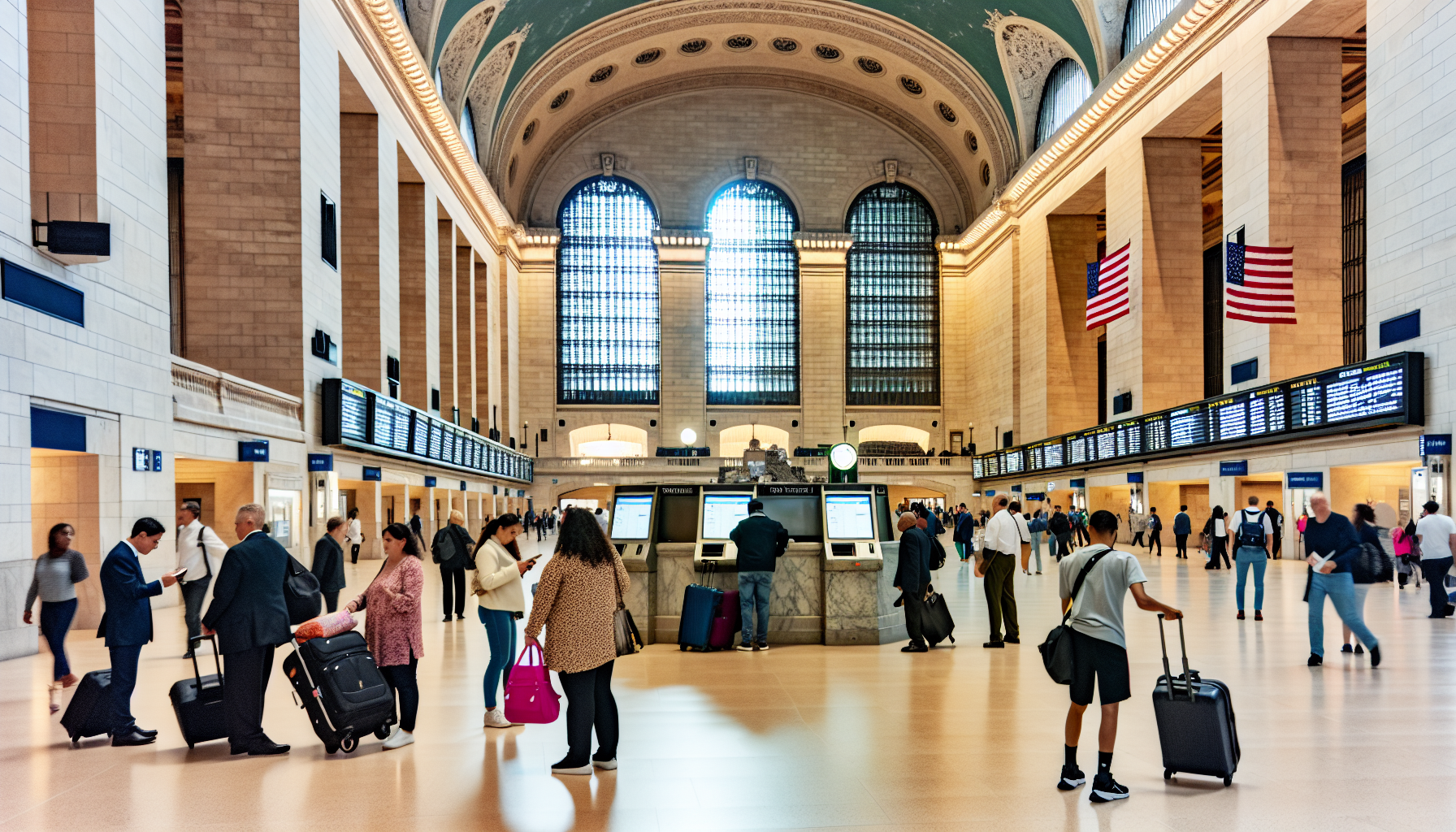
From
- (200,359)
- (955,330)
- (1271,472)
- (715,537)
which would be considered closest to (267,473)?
(200,359)

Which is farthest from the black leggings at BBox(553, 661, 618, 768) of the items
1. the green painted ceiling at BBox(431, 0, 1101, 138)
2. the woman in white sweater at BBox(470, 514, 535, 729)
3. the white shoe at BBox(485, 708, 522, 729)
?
the green painted ceiling at BBox(431, 0, 1101, 138)

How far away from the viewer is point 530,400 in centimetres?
4612

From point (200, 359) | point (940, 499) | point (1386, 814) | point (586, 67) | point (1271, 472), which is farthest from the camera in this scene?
point (940, 499)

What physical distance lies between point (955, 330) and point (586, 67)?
19465 millimetres

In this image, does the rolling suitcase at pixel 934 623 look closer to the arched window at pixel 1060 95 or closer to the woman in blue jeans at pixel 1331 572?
the woman in blue jeans at pixel 1331 572

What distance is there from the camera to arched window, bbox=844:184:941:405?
157 ft

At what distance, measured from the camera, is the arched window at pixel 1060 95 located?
107 ft

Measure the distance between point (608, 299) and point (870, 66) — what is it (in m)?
14.8

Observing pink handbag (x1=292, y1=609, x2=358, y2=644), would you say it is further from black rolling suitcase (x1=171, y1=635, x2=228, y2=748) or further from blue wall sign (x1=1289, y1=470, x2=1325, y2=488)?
blue wall sign (x1=1289, y1=470, x2=1325, y2=488)

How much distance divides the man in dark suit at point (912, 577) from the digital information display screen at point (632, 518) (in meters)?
2.41

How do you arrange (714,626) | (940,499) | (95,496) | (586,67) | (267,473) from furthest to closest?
(940,499), (586,67), (267,473), (95,496), (714,626)

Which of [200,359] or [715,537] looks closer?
[715,537]

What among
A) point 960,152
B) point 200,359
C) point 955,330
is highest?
point 960,152

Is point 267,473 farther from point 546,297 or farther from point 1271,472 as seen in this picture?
point 546,297
